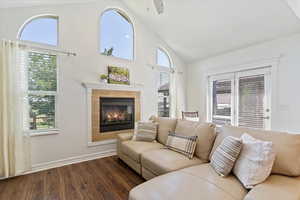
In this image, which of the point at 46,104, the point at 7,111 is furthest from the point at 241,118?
the point at 7,111

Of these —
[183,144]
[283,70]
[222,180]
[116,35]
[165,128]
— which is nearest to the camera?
[222,180]

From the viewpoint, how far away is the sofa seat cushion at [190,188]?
1266 millimetres

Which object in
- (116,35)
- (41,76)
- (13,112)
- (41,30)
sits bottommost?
(13,112)

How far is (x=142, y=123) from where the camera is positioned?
Answer: 3.15 metres

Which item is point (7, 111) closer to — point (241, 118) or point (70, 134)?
point (70, 134)

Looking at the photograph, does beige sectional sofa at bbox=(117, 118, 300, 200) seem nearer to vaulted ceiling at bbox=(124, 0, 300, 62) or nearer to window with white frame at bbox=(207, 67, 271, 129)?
window with white frame at bbox=(207, 67, 271, 129)

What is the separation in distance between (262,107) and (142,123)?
271cm

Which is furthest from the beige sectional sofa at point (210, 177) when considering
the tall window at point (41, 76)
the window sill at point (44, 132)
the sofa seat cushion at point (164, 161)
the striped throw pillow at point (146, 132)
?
the tall window at point (41, 76)

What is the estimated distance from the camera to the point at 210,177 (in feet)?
5.05

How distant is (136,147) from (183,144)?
2.71 feet

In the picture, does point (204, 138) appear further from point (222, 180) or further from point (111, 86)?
point (111, 86)

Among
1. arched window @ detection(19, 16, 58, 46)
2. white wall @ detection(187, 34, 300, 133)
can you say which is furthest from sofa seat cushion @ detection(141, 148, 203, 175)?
arched window @ detection(19, 16, 58, 46)

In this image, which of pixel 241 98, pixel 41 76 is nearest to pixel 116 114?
pixel 41 76

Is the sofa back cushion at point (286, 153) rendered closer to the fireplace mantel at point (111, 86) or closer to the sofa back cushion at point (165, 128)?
the sofa back cushion at point (165, 128)
